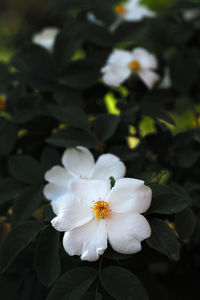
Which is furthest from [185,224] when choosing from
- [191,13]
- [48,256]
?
[191,13]

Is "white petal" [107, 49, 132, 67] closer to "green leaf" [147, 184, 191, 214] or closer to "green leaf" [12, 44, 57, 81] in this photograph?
"green leaf" [12, 44, 57, 81]

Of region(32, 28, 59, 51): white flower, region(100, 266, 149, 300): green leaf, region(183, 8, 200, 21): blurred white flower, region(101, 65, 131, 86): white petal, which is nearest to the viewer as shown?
region(100, 266, 149, 300): green leaf

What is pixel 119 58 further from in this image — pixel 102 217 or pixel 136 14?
pixel 102 217

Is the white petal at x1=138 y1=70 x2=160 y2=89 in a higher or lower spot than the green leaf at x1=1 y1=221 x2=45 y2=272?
higher

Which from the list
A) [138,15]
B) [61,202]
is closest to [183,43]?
[138,15]

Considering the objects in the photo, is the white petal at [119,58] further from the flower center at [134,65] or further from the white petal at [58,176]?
the white petal at [58,176]

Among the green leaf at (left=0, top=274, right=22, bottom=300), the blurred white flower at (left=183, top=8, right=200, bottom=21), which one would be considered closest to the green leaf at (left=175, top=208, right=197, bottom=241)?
the green leaf at (left=0, top=274, right=22, bottom=300)

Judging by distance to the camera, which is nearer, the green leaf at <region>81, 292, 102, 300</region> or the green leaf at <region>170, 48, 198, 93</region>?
the green leaf at <region>81, 292, 102, 300</region>

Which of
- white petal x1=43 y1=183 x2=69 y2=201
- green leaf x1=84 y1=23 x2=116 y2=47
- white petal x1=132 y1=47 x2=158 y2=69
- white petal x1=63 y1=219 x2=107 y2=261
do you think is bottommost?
white petal x1=43 y1=183 x2=69 y2=201

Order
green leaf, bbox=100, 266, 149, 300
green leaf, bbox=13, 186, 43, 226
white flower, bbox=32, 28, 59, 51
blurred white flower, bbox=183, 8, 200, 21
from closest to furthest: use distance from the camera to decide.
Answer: green leaf, bbox=100, 266, 149, 300
green leaf, bbox=13, 186, 43, 226
white flower, bbox=32, 28, 59, 51
blurred white flower, bbox=183, 8, 200, 21
